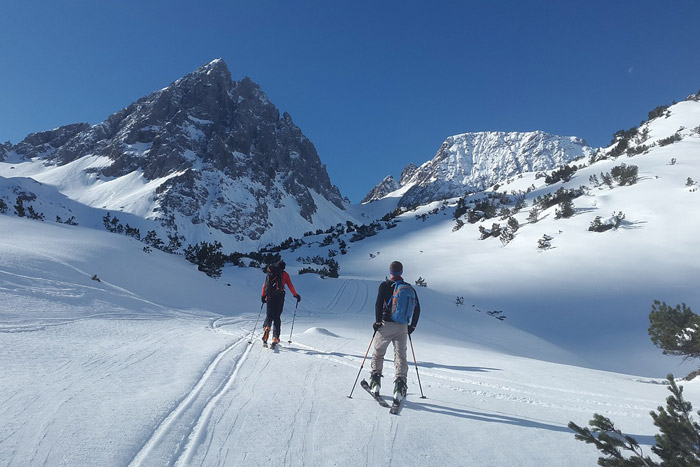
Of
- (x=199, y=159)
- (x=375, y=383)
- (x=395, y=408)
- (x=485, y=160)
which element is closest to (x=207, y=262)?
(x=375, y=383)

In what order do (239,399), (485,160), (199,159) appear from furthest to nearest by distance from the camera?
(485,160)
(199,159)
(239,399)

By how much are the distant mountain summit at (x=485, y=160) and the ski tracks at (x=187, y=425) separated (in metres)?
132

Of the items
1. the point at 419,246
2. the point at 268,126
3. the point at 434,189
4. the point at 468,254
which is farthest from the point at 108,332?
the point at 434,189

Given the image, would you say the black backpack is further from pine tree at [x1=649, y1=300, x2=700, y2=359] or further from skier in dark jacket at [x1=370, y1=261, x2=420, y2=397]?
pine tree at [x1=649, y1=300, x2=700, y2=359]

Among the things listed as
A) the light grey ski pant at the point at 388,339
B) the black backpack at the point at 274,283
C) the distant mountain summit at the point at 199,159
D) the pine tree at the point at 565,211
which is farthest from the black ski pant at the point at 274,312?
the distant mountain summit at the point at 199,159

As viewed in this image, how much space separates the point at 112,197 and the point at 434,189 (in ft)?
369

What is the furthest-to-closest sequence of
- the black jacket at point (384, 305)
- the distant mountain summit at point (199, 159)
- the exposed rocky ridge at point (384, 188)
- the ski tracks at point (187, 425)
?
the exposed rocky ridge at point (384, 188)
the distant mountain summit at point (199, 159)
the black jacket at point (384, 305)
the ski tracks at point (187, 425)

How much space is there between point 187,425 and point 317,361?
3.12m

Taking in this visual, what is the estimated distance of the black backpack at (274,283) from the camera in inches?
291

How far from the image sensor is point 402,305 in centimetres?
445

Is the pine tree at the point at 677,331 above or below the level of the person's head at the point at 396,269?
below

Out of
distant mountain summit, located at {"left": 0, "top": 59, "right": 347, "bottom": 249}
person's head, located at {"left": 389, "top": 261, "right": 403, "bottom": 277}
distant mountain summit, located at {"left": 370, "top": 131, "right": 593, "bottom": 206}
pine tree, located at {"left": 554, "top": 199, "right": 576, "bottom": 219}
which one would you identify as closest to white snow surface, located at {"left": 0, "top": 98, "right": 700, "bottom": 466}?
person's head, located at {"left": 389, "top": 261, "right": 403, "bottom": 277}

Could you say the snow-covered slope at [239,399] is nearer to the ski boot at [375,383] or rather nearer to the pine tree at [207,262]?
the ski boot at [375,383]

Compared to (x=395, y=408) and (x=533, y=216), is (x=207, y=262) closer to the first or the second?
(x=395, y=408)
